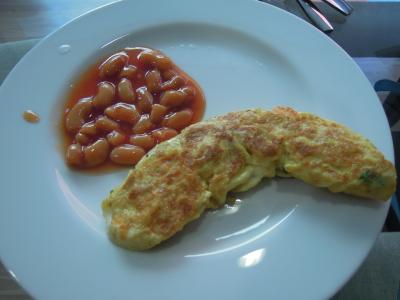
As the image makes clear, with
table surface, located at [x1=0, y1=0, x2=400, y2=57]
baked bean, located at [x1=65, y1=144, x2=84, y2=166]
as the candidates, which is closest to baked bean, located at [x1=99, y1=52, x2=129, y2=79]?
baked bean, located at [x1=65, y1=144, x2=84, y2=166]

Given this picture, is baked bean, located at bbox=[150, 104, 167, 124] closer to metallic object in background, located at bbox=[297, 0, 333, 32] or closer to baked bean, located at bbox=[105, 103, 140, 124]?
baked bean, located at bbox=[105, 103, 140, 124]

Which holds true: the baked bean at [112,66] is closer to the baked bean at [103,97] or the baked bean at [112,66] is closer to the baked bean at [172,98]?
the baked bean at [103,97]

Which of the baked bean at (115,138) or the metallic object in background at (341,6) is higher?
the metallic object in background at (341,6)

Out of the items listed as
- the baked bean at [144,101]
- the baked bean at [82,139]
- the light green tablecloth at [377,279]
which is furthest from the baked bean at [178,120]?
the light green tablecloth at [377,279]

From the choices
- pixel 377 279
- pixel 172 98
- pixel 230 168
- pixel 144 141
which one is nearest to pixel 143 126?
pixel 144 141

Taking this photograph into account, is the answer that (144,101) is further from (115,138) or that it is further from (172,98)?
(115,138)

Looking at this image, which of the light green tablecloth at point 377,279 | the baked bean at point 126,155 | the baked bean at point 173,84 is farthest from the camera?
the baked bean at point 173,84
